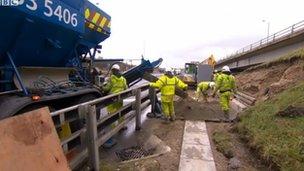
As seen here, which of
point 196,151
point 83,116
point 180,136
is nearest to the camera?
point 83,116

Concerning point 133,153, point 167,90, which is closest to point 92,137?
point 133,153

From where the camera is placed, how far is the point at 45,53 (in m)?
6.34

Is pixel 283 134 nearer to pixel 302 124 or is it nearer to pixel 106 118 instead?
pixel 302 124

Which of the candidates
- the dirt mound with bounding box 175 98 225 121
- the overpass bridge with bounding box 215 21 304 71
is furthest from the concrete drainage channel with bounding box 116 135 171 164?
the overpass bridge with bounding box 215 21 304 71

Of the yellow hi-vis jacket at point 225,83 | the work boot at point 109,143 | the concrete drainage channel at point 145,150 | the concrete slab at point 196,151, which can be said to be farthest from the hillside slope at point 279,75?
the work boot at point 109,143

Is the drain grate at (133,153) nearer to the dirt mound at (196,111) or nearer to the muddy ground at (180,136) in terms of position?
the muddy ground at (180,136)

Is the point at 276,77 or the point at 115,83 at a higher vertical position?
the point at 115,83

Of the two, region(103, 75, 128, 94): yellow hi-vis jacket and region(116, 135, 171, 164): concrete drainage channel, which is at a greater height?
region(103, 75, 128, 94): yellow hi-vis jacket

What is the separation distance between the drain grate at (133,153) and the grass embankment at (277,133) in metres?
1.93

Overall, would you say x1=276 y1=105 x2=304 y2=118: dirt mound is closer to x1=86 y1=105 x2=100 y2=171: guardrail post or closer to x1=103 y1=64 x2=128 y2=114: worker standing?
x1=103 y1=64 x2=128 y2=114: worker standing

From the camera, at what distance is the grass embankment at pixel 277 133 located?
5.25m

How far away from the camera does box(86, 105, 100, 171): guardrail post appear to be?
5.06 m

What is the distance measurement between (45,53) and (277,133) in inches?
169

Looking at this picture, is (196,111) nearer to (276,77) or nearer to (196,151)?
(196,151)
